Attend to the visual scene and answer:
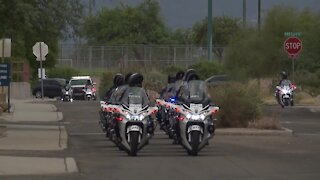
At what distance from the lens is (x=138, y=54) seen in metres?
A: 70.8

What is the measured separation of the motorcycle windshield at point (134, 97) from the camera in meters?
17.6

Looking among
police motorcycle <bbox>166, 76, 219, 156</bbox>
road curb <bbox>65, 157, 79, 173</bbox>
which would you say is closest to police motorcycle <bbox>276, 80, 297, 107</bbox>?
police motorcycle <bbox>166, 76, 219, 156</bbox>

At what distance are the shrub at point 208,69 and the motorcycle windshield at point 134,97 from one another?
3696 cm

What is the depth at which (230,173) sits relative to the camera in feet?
47.8

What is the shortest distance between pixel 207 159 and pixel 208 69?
38.8 metres

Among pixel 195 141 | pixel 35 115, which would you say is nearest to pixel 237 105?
pixel 195 141

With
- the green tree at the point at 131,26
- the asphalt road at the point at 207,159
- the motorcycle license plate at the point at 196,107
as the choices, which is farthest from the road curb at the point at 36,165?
the green tree at the point at 131,26

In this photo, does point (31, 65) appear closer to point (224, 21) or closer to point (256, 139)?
point (224, 21)

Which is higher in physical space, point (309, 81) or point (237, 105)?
point (309, 81)

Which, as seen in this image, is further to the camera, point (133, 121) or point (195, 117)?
point (195, 117)

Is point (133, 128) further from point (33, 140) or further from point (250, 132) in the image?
point (250, 132)

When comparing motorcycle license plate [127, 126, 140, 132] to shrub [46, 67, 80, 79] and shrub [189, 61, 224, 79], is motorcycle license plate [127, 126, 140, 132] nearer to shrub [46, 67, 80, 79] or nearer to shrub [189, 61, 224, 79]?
shrub [189, 61, 224, 79]

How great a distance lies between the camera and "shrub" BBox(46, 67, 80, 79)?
7431 centimetres

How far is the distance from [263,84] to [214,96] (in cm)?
2564
